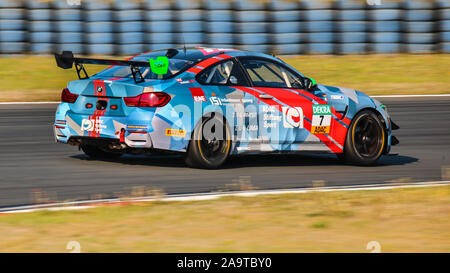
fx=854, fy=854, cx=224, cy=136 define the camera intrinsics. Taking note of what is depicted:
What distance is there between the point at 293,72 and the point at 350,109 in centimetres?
85

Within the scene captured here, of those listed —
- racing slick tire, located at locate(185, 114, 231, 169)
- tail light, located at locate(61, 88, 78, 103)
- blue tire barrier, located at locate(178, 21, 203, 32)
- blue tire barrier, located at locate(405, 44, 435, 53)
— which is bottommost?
racing slick tire, located at locate(185, 114, 231, 169)

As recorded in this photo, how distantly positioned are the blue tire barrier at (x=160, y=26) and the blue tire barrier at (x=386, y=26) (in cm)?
493

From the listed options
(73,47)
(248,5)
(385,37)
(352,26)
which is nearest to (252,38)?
(248,5)

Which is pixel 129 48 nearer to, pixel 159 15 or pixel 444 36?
pixel 159 15

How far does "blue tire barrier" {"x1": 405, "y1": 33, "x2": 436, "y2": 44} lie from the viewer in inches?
835

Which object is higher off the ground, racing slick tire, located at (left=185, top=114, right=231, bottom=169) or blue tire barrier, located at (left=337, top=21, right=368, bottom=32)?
blue tire barrier, located at (left=337, top=21, right=368, bottom=32)

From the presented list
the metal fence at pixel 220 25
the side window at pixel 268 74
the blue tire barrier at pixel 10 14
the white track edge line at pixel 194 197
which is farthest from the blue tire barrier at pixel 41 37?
the white track edge line at pixel 194 197

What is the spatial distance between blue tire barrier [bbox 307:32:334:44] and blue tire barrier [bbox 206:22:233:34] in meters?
1.98

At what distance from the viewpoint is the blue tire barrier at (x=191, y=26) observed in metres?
20.1

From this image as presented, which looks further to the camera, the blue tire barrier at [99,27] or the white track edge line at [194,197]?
the blue tire barrier at [99,27]

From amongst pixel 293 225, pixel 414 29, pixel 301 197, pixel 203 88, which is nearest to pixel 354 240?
pixel 293 225

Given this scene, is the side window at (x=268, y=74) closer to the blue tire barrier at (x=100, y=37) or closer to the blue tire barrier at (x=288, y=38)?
the blue tire barrier at (x=100, y=37)

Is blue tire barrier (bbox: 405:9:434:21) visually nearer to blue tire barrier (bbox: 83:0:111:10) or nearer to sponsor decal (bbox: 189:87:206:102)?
blue tire barrier (bbox: 83:0:111:10)

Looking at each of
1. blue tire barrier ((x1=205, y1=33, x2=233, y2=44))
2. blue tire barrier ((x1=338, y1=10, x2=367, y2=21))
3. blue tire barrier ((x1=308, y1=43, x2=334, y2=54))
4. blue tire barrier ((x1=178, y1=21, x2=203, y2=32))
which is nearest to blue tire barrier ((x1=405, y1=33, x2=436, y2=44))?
blue tire barrier ((x1=338, y1=10, x2=367, y2=21))
